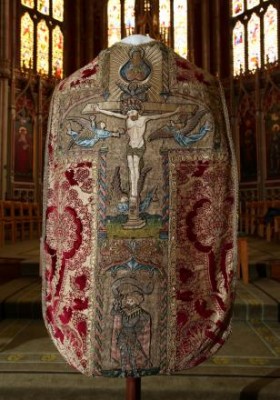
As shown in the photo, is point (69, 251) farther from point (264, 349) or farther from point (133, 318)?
point (264, 349)

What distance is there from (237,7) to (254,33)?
4.67ft

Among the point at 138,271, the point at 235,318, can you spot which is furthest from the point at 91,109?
the point at 235,318

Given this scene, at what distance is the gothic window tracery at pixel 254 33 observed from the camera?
1451 centimetres

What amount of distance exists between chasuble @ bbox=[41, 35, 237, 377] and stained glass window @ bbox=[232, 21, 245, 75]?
14.7 metres

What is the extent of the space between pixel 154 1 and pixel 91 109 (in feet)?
51.6

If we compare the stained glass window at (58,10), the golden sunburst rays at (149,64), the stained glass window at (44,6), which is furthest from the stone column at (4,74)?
the golden sunburst rays at (149,64)

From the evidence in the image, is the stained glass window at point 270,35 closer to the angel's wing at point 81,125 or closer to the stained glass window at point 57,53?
the stained glass window at point 57,53

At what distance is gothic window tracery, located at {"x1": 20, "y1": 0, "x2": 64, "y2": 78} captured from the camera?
14.9 m

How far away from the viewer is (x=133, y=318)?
160cm

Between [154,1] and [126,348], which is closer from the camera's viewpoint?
[126,348]

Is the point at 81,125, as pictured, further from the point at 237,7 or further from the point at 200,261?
the point at 237,7

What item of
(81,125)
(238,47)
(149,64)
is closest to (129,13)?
(238,47)

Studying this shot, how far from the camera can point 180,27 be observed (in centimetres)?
1609

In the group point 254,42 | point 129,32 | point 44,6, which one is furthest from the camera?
point 44,6
